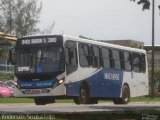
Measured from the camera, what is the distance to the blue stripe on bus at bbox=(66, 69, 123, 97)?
2734 cm

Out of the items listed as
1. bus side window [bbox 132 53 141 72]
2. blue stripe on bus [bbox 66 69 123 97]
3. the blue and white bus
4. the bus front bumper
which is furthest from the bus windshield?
bus side window [bbox 132 53 141 72]

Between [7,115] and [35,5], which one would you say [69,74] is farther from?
[35,5]

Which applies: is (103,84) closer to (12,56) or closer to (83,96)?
(83,96)

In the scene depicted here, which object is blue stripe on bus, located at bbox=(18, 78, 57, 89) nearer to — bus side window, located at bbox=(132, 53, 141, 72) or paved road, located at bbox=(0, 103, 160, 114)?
paved road, located at bbox=(0, 103, 160, 114)

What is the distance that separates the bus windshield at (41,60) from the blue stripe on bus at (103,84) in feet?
3.80

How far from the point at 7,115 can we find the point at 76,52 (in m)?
12.3

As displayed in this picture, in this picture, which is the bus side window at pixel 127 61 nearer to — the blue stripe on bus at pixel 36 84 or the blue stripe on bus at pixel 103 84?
the blue stripe on bus at pixel 103 84

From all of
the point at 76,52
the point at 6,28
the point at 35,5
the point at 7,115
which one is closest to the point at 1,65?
the point at 6,28

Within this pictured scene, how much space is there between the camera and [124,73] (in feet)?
108

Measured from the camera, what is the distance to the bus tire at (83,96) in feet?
91.4

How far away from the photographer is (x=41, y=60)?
2630 cm

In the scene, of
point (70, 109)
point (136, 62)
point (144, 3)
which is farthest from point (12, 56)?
point (144, 3)

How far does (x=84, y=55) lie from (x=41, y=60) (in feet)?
8.44

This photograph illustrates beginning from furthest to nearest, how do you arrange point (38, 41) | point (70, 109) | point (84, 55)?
point (84, 55) → point (38, 41) → point (70, 109)
